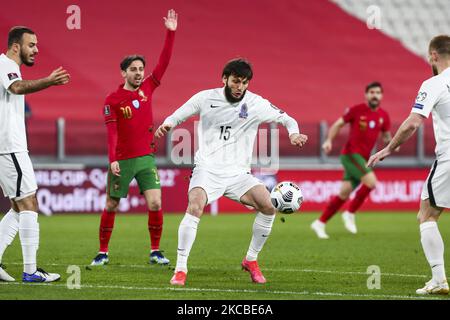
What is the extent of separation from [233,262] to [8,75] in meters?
3.76

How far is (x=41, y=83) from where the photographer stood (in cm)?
789

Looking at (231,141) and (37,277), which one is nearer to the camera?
(37,277)

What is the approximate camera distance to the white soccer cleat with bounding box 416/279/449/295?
7.86m

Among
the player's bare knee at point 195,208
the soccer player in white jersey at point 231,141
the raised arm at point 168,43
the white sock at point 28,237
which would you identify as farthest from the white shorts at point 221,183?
the raised arm at point 168,43

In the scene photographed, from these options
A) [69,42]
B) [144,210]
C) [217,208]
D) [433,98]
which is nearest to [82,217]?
[144,210]

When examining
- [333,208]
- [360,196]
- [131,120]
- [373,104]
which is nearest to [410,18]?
[373,104]

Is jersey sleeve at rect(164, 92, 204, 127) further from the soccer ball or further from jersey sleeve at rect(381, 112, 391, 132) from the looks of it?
jersey sleeve at rect(381, 112, 391, 132)

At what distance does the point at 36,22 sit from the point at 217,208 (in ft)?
25.7

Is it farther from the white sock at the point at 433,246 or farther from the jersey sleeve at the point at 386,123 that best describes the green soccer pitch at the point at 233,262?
the jersey sleeve at the point at 386,123

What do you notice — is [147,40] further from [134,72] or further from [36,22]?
[134,72]

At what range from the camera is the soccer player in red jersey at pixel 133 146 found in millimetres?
10484

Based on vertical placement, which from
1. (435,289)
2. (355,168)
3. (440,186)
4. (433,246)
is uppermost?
(440,186)

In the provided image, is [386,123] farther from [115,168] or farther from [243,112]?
[243,112]

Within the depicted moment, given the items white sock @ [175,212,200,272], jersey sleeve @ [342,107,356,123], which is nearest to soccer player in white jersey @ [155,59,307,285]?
white sock @ [175,212,200,272]
